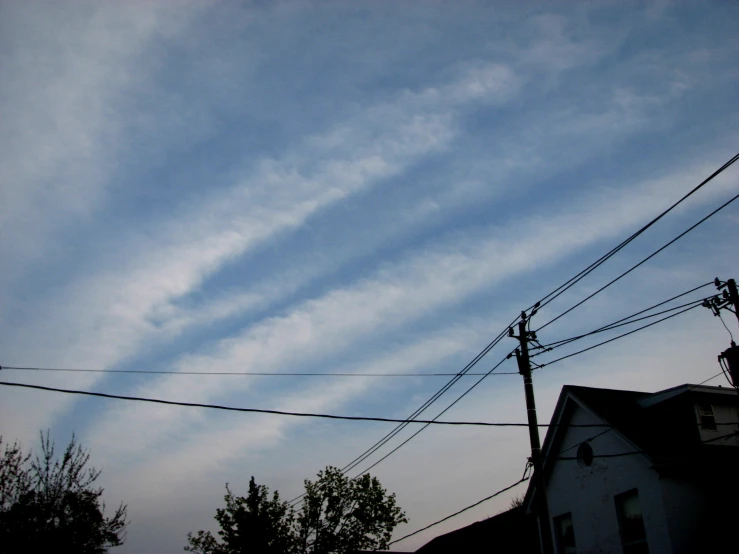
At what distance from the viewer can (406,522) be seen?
4791 centimetres

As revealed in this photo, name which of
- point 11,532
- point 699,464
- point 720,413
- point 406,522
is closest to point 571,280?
point 699,464

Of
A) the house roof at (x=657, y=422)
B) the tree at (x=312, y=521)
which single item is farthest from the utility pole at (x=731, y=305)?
the tree at (x=312, y=521)

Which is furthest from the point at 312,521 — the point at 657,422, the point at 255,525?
the point at 657,422

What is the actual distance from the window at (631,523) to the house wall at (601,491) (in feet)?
0.52

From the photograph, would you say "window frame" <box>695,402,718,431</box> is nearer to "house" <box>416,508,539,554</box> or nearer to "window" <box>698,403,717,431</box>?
"window" <box>698,403,717,431</box>

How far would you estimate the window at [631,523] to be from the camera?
61.1ft

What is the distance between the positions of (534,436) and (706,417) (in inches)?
361

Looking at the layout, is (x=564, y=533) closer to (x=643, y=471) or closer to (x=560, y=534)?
(x=560, y=534)

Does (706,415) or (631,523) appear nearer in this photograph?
(631,523)

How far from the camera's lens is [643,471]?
18.8 metres

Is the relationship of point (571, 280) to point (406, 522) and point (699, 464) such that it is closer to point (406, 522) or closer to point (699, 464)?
point (699, 464)

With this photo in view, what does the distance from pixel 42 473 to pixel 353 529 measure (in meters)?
23.6

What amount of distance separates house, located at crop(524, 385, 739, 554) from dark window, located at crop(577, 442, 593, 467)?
34 mm

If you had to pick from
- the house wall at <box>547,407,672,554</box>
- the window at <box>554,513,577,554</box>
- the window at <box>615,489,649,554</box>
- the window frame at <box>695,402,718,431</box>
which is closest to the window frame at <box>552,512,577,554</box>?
the window at <box>554,513,577,554</box>
